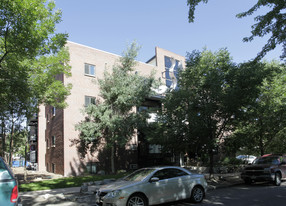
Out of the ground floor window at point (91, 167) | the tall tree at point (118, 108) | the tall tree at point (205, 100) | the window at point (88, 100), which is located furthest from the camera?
the window at point (88, 100)

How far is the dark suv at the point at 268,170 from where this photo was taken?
12.0 meters

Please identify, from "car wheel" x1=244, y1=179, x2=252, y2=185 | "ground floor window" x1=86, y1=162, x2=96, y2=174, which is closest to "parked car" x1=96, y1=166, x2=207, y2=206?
"car wheel" x1=244, y1=179, x2=252, y2=185

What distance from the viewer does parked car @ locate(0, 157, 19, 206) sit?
12.3ft

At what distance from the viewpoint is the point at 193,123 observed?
39.3ft

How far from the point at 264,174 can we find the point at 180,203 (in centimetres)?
640

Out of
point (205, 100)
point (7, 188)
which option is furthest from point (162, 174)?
point (205, 100)

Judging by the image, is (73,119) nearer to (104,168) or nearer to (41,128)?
(104,168)

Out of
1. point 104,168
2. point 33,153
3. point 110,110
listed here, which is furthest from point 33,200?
point 33,153

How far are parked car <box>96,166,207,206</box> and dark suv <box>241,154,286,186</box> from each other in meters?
5.51

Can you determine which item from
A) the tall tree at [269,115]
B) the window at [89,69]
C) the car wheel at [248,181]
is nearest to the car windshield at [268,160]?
the tall tree at [269,115]

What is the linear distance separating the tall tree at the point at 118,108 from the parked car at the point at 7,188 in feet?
42.2

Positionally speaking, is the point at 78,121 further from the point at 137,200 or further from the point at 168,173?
the point at 137,200

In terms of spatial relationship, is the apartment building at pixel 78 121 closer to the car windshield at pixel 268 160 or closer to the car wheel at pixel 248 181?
the car wheel at pixel 248 181

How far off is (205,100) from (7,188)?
1106 centimetres
